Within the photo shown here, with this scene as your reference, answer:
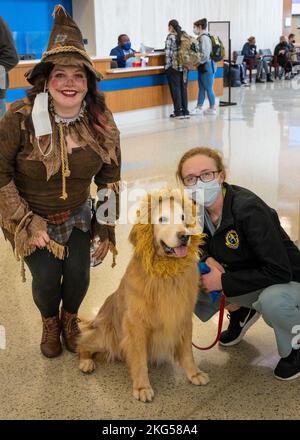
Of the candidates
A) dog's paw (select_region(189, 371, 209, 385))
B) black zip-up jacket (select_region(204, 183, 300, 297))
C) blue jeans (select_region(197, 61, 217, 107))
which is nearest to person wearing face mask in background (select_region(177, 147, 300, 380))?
black zip-up jacket (select_region(204, 183, 300, 297))

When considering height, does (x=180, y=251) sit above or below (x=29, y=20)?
below

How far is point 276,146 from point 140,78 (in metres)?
3.69

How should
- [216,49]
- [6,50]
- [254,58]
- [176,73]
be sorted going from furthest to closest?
[254,58] < [216,49] < [176,73] < [6,50]

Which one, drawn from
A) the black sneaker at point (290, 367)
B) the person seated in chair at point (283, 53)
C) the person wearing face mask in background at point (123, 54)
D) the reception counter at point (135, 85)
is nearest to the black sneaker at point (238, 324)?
the black sneaker at point (290, 367)

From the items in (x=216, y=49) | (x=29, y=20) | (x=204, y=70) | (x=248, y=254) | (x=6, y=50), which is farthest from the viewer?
(x=29, y=20)

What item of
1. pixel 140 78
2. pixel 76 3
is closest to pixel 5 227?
pixel 140 78

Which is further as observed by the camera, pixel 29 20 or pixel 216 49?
pixel 29 20

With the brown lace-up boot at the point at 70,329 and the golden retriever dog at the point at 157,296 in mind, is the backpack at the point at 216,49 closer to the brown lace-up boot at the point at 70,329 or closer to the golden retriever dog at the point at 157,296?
the brown lace-up boot at the point at 70,329

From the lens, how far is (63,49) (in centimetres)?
200

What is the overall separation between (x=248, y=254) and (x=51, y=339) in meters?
1.00

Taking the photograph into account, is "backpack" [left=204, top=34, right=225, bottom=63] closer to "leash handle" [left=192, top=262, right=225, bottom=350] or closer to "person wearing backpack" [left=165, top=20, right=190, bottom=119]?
"person wearing backpack" [left=165, top=20, right=190, bottom=119]

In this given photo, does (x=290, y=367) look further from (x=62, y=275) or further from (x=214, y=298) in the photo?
(x=62, y=275)

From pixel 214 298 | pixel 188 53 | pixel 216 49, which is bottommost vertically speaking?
pixel 214 298

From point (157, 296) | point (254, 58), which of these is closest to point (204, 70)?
point (254, 58)
